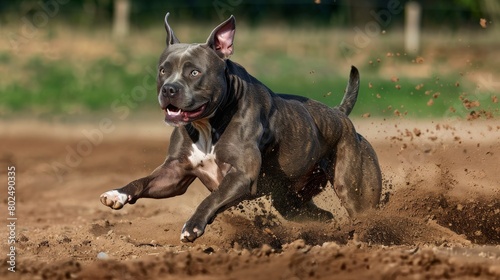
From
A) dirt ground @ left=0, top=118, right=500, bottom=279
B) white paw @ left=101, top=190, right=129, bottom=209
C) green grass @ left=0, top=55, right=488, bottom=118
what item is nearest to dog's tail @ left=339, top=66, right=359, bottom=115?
dirt ground @ left=0, top=118, right=500, bottom=279

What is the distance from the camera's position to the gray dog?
7223 millimetres

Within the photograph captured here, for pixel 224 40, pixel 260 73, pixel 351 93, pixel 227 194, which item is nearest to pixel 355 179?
pixel 351 93

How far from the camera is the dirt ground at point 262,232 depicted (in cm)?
630

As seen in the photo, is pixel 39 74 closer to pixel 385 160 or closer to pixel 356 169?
pixel 385 160

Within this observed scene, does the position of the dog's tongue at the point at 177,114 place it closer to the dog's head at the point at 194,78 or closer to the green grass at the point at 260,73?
the dog's head at the point at 194,78

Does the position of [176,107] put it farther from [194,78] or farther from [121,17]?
[121,17]

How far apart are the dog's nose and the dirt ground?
3.87 ft

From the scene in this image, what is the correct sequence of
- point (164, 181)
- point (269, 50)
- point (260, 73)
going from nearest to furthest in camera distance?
point (164, 181) < point (260, 73) < point (269, 50)

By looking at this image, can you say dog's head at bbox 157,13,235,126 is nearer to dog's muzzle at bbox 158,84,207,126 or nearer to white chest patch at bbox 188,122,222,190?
dog's muzzle at bbox 158,84,207,126

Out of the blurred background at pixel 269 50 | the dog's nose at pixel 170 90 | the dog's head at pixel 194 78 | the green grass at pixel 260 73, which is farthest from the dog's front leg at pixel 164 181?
the green grass at pixel 260 73

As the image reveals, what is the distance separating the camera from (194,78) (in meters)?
7.27

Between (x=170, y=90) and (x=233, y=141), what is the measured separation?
68 cm

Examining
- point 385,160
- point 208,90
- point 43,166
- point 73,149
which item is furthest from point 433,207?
point 73,149

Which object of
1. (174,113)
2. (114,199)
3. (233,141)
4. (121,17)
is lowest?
(114,199)
